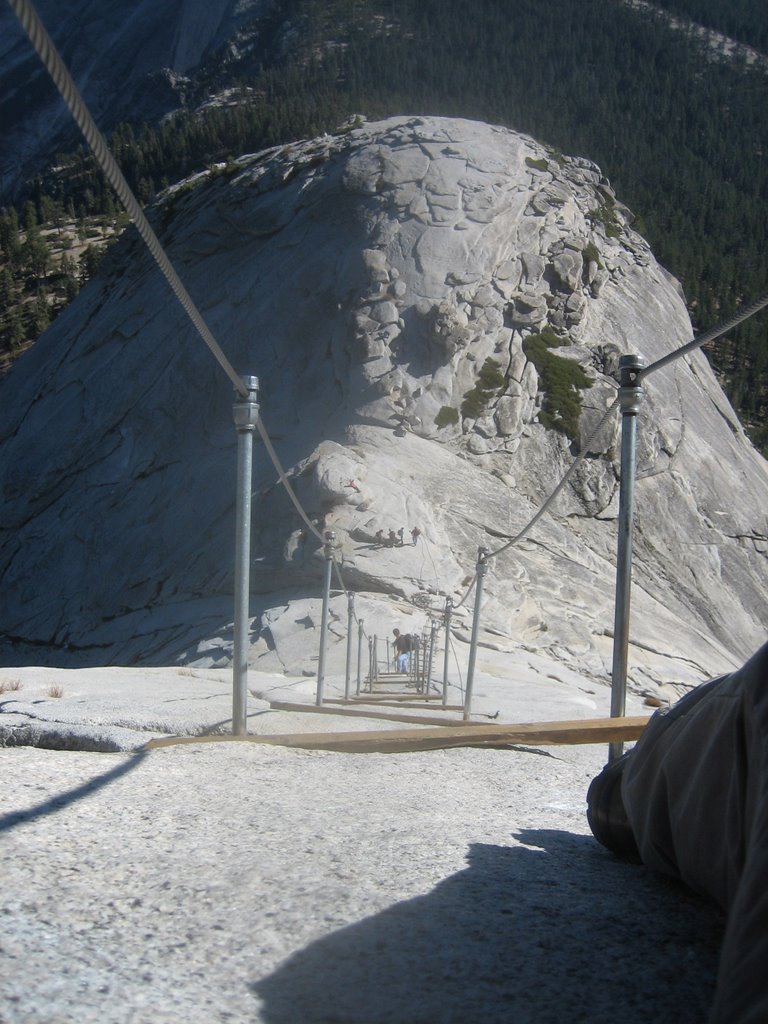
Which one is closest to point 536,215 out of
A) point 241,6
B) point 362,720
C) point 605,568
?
point 605,568

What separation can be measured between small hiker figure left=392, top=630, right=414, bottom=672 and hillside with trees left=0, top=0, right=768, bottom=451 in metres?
36.9

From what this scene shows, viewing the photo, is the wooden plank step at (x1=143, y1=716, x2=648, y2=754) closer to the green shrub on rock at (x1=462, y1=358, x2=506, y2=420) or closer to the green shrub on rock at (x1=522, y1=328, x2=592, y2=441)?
the green shrub on rock at (x1=462, y1=358, x2=506, y2=420)

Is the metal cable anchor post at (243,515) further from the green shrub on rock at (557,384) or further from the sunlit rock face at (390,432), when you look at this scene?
the green shrub on rock at (557,384)

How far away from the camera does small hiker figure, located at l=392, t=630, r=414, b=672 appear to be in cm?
1587

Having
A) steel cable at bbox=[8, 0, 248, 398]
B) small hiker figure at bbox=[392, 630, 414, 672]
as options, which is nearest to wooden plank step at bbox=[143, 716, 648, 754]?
steel cable at bbox=[8, 0, 248, 398]

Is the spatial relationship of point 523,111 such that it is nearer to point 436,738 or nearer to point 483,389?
point 483,389

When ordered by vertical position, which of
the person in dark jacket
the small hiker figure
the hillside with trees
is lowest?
the small hiker figure

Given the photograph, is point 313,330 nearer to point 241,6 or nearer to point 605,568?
point 605,568

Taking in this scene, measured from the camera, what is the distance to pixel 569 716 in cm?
1098

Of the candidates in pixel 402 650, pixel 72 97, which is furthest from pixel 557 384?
pixel 72 97

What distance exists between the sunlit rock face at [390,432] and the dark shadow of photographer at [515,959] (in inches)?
584

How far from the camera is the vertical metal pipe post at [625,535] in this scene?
5.48 meters

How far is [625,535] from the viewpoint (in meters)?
5.64

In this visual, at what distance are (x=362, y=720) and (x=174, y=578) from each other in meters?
16.3
